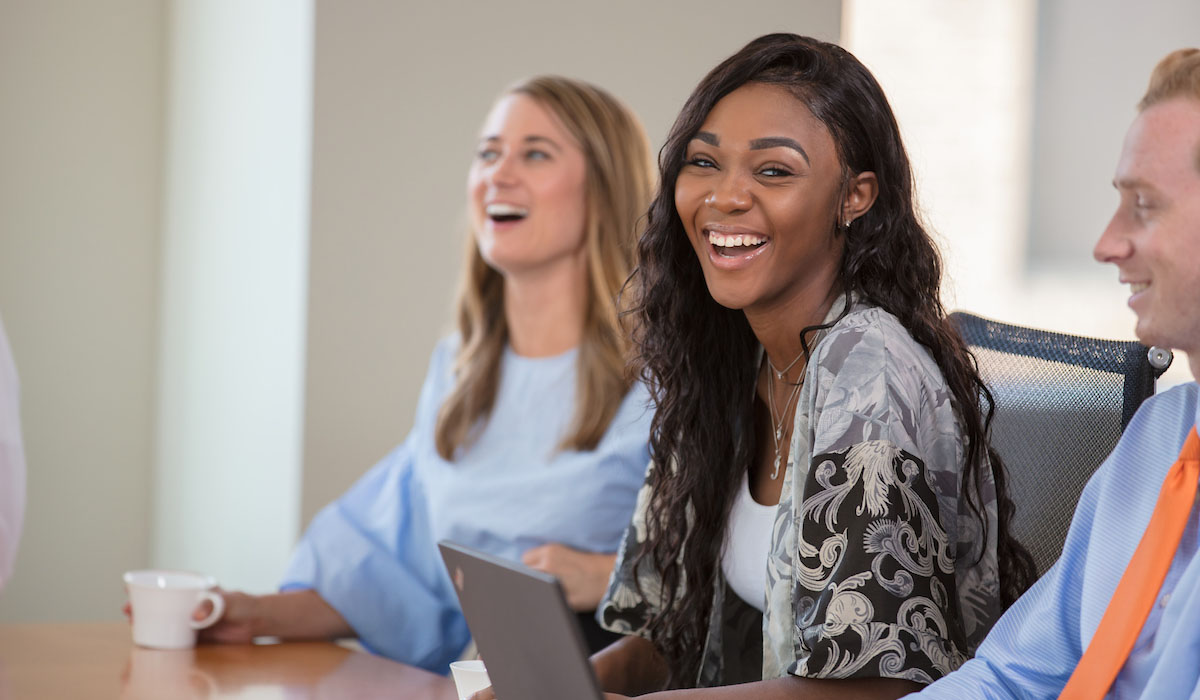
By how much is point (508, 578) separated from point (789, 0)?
1927 mm

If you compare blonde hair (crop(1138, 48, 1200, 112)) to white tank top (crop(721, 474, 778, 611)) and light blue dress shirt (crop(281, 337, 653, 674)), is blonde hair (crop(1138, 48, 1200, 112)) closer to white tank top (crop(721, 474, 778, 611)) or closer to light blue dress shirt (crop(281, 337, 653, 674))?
white tank top (crop(721, 474, 778, 611))

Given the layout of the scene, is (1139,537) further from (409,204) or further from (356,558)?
(409,204)

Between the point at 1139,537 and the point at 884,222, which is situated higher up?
the point at 884,222

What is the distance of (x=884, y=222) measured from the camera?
4.44 feet

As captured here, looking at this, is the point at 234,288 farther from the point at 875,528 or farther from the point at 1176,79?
the point at 1176,79

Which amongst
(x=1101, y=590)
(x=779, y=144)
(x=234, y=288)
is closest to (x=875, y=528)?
(x=1101, y=590)

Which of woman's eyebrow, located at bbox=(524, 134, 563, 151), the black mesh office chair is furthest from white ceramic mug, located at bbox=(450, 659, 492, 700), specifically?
woman's eyebrow, located at bbox=(524, 134, 563, 151)

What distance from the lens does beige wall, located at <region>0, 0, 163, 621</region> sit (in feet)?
10.8

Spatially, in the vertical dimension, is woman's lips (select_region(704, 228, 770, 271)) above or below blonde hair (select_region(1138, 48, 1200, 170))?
below

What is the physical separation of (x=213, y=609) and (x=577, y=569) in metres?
0.52

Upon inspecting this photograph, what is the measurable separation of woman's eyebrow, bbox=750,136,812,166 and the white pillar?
5.21 ft

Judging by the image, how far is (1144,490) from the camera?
39.8 inches

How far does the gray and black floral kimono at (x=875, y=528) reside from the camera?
1111mm

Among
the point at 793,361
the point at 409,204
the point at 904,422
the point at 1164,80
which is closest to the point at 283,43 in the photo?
the point at 409,204
